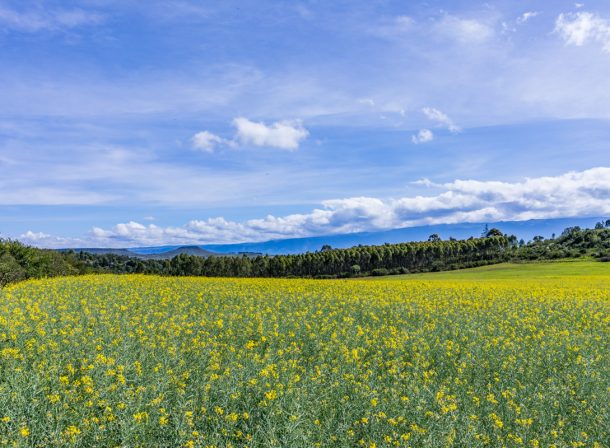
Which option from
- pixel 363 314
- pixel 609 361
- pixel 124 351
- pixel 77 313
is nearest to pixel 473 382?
pixel 609 361

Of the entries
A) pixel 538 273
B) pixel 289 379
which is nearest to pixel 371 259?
pixel 538 273

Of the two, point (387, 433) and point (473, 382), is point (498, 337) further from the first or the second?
point (387, 433)

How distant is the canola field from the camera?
22.1ft

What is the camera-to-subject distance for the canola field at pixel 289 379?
6746 millimetres

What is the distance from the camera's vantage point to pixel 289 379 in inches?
336

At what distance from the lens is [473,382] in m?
10.7

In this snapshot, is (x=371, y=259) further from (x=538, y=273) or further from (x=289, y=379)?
(x=289, y=379)

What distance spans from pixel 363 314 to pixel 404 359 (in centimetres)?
481

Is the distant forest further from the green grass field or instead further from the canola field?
the canola field

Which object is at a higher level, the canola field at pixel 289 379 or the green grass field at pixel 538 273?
the canola field at pixel 289 379

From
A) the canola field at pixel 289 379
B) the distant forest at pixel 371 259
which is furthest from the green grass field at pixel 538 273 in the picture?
the canola field at pixel 289 379

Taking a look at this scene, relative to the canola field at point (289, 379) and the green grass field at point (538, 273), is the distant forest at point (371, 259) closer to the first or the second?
the green grass field at point (538, 273)

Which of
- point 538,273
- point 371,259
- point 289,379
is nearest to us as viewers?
point 289,379

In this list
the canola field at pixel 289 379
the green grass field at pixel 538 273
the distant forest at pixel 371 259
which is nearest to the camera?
the canola field at pixel 289 379
